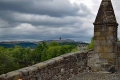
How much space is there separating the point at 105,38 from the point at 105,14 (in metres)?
1.00

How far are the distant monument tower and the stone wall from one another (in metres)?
0.57

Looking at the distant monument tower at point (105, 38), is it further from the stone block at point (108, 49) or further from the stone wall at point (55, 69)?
the stone wall at point (55, 69)

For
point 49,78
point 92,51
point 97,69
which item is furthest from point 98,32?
point 49,78

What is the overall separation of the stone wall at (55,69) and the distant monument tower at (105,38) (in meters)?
0.57

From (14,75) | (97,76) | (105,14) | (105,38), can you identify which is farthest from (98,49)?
(14,75)

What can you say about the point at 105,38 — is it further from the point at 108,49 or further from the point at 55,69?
the point at 55,69

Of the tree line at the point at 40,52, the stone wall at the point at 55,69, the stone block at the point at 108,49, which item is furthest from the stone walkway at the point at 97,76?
the tree line at the point at 40,52

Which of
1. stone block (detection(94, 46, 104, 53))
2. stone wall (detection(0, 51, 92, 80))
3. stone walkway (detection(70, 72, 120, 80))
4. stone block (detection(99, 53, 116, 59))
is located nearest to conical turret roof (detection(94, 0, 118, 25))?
stone block (detection(94, 46, 104, 53))

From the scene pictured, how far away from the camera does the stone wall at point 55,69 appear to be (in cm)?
601

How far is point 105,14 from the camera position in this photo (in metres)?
9.44

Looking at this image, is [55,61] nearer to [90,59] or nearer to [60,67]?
[60,67]

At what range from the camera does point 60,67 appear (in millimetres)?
7891

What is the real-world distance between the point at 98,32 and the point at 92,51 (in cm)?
82

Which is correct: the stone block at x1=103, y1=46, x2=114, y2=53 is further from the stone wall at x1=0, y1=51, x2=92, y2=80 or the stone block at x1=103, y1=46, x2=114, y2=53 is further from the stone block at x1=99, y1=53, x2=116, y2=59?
the stone wall at x1=0, y1=51, x2=92, y2=80
